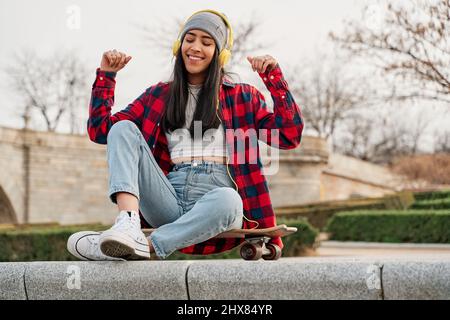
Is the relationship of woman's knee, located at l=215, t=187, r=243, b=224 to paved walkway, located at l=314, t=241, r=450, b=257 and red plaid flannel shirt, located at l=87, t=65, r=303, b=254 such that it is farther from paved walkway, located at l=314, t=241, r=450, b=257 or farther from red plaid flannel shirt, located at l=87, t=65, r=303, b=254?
paved walkway, located at l=314, t=241, r=450, b=257

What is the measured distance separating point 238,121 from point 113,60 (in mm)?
660

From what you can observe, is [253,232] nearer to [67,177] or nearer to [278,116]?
[278,116]

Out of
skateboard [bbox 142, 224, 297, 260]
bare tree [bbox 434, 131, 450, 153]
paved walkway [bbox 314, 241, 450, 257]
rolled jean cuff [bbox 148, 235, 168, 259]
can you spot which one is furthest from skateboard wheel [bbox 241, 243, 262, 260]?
bare tree [bbox 434, 131, 450, 153]

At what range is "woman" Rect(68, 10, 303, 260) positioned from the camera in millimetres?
3650

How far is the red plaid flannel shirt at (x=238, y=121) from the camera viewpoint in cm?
389

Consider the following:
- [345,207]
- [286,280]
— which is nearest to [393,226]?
[345,207]

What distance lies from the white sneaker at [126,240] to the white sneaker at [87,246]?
15 cm

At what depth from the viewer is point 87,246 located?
363cm

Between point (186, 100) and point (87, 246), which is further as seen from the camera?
point (186, 100)

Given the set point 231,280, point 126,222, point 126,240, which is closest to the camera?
point 231,280

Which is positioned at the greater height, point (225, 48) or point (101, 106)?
point (225, 48)

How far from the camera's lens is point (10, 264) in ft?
12.1
